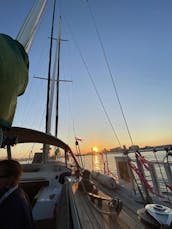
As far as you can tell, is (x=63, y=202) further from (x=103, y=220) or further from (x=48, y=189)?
(x=48, y=189)

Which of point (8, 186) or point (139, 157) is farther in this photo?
point (139, 157)

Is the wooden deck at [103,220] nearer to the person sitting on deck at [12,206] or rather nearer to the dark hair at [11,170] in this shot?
the person sitting on deck at [12,206]

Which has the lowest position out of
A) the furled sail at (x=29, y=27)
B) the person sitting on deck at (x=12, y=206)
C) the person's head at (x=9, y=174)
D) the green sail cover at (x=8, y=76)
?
the person sitting on deck at (x=12, y=206)

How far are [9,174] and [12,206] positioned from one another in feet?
1.38

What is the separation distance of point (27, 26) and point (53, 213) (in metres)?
4.00

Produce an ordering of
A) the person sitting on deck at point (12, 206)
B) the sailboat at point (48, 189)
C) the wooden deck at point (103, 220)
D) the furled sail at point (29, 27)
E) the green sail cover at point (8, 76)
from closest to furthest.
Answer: the green sail cover at point (8, 76)
the person sitting on deck at point (12, 206)
the wooden deck at point (103, 220)
the sailboat at point (48, 189)
the furled sail at point (29, 27)

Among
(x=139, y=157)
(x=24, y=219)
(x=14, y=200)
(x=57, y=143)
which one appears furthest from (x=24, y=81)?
(x=57, y=143)

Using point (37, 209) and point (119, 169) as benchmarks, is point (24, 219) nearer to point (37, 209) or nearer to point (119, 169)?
point (37, 209)

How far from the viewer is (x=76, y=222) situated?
1.59 metres

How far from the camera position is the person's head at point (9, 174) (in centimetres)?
175

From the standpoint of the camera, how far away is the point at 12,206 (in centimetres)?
152

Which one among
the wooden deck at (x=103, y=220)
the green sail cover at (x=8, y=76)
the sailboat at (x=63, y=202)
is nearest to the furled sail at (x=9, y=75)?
the green sail cover at (x=8, y=76)

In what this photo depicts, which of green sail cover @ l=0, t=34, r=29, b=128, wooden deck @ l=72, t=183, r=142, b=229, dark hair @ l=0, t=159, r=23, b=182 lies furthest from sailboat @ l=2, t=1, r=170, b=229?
dark hair @ l=0, t=159, r=23, b=182

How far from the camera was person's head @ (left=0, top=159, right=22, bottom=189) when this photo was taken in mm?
1753
